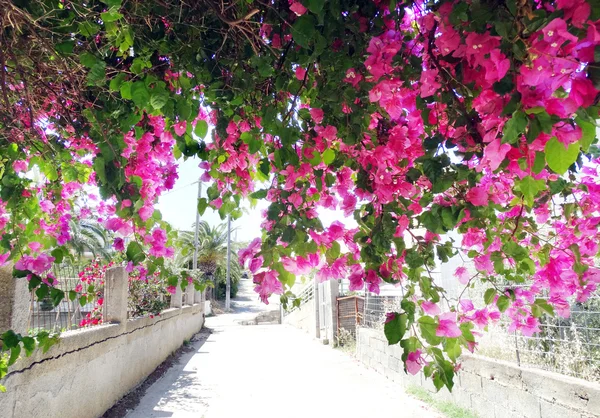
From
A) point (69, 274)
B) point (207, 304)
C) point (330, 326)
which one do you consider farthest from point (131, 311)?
point (207, 304)

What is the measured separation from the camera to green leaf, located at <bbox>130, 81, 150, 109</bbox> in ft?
5.42

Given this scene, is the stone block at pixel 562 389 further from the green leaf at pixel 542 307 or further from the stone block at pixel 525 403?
the green leaf at pixel 542 307

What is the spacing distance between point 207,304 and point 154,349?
851 inches

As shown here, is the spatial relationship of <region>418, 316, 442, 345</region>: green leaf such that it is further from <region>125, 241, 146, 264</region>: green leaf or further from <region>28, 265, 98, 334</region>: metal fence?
<region>28, 265, 98, 334</region>: metal fence

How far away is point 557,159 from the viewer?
41.5 inches

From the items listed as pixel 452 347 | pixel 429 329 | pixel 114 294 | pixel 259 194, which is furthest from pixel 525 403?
pixel 114 294

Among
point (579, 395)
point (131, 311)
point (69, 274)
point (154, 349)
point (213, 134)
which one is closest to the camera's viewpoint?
point (213, 134)

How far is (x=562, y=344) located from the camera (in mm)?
4270

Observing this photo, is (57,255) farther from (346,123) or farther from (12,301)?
(346,123)

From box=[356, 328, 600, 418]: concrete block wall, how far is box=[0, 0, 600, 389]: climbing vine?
1.11m

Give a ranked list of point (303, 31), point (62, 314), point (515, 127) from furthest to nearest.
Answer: point (62, 314) → point (303, 31) → point (515, 127)

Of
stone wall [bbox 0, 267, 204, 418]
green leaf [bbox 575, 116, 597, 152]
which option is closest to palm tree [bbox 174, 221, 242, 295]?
stone wall [bbox 0, 267, 204, 418]

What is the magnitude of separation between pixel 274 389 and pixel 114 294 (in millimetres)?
3082

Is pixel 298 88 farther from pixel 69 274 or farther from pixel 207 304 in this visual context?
pixel 207 304
